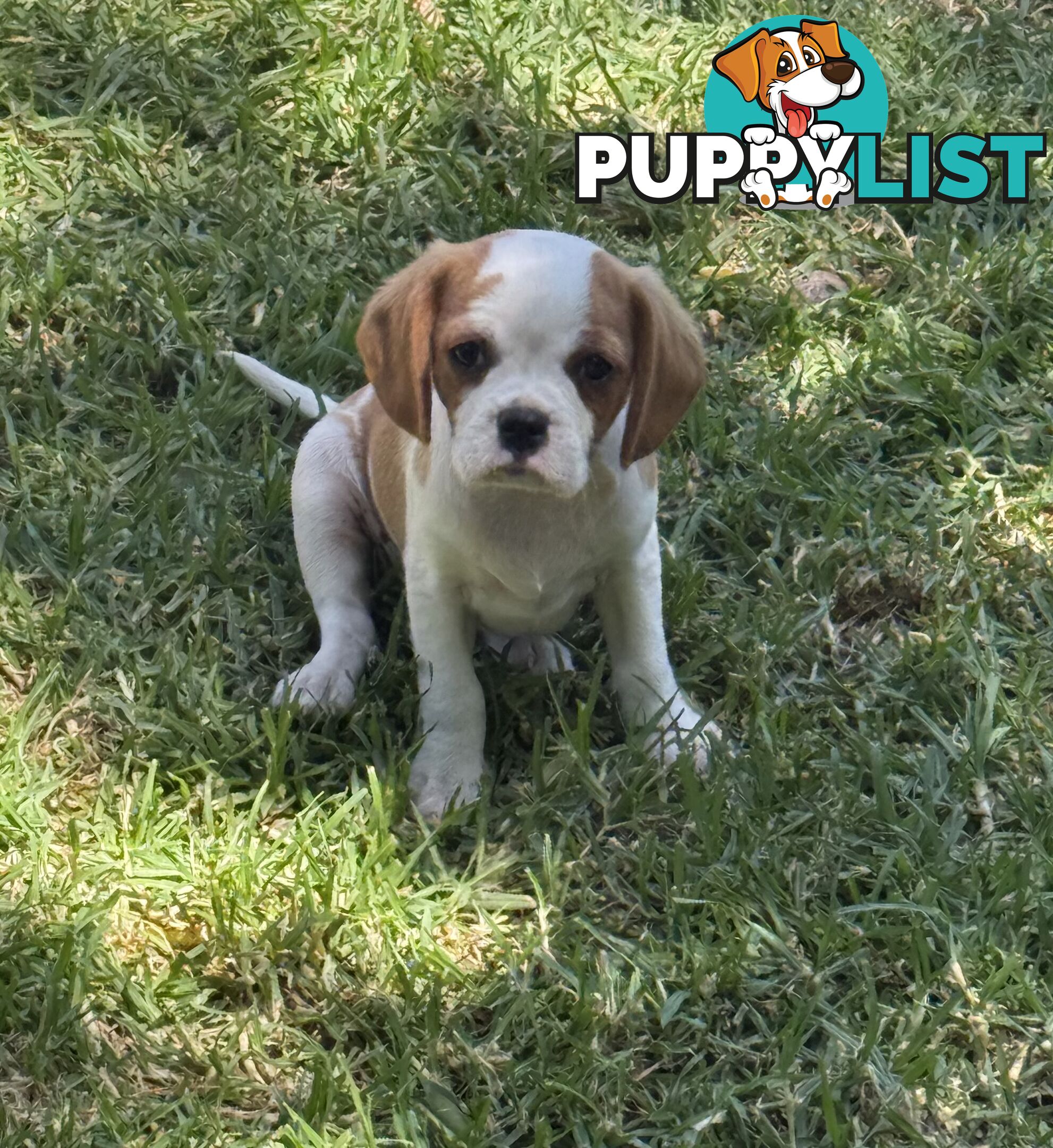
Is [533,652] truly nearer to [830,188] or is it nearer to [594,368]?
[594,368]

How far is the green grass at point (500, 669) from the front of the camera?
12.4 feet

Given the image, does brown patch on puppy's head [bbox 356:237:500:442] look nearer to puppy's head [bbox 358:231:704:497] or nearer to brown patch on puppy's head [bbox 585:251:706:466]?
puppy's head [bbox 358:231:704:497]

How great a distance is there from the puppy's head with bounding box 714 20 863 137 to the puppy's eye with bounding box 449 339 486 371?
138 inches

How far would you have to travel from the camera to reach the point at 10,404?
5.73 m

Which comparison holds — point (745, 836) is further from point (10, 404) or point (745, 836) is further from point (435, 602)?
point (10, 404)

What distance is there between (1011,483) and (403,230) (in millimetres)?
2729

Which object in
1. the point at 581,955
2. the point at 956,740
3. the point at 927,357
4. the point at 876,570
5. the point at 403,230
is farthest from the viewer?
the point at 403,230

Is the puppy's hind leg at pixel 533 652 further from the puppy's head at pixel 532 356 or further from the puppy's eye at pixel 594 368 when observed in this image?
the puppy's eye at pixel 594 368

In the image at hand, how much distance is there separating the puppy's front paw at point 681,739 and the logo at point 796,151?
9.52 feet

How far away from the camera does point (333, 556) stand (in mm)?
4938

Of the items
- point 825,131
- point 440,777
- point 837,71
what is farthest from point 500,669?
point 837,71

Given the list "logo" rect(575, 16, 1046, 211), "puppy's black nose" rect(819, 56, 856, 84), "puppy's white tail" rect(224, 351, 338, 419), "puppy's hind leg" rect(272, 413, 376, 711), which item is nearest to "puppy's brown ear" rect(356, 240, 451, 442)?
"puppy's hind leg" rect(272, 413, 376, 711)

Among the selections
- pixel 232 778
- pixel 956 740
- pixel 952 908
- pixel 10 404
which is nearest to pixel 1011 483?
pixel 956 740

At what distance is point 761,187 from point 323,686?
3.43 m
